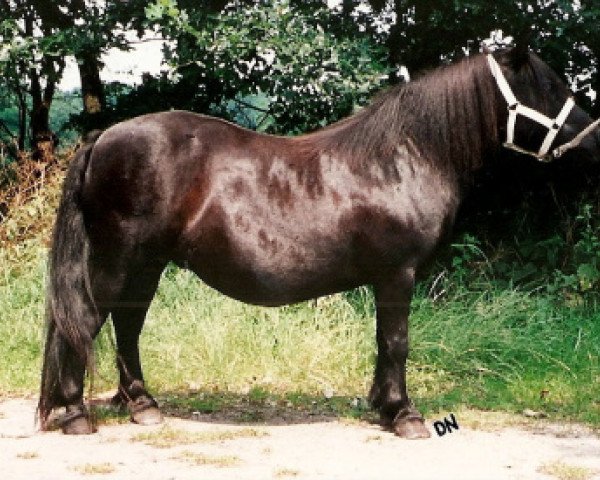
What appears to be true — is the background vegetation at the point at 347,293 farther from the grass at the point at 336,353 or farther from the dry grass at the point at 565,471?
the dry grass at the point at 565,471

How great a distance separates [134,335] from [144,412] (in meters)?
0.47

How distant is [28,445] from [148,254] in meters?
1.23

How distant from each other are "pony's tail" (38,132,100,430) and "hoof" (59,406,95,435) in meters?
0.08

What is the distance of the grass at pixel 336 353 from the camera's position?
5.95 meters

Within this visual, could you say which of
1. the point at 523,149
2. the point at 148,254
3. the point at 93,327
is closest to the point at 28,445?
the point at 93,327

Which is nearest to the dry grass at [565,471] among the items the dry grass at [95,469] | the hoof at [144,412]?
the dry grass at [95,469]

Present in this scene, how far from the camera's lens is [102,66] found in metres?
9.90

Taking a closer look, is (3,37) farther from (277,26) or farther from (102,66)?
(277,26)

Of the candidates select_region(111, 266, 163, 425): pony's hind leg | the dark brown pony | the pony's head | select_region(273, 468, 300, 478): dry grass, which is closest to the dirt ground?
select_region(273, 468, 300, 478): dry grass

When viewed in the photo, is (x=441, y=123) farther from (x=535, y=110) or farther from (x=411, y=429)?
(x=411, y=429)

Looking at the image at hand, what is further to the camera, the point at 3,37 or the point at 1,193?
the point at 1,193

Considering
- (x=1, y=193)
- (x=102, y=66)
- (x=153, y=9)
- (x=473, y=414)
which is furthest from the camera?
(x=102, y=66)

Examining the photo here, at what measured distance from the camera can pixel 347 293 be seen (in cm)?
800

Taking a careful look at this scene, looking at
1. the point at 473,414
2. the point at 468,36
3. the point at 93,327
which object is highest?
the point at 468,36
